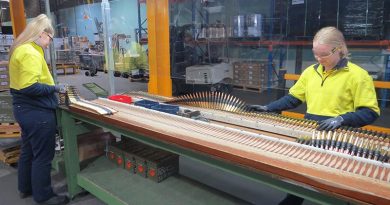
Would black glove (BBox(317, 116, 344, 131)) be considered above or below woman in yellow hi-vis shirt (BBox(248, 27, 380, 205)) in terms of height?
below

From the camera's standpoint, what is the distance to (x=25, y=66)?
92.1 inches

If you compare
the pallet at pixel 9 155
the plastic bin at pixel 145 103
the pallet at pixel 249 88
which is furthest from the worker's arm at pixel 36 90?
the pallet at pixel 249 88

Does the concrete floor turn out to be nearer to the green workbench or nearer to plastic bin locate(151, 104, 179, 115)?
the green workbench

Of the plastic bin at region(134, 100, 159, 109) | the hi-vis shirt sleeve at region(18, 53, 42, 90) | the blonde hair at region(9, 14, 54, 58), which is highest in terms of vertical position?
the blonde hair at region(9, 14, 54, 58)

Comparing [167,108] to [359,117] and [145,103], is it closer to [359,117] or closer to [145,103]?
[145,103]

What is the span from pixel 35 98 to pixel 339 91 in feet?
7.55

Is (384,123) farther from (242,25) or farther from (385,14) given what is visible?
(242,25)

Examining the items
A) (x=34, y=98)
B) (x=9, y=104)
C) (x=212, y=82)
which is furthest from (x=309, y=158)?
(x=212, y=82)

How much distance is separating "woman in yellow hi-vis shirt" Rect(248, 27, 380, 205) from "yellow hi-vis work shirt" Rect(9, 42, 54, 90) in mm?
2070

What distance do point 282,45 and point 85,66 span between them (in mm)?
7006

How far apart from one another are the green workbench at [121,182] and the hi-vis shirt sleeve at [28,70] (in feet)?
1.21

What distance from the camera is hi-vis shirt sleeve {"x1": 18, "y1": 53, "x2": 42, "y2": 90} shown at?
2334mm

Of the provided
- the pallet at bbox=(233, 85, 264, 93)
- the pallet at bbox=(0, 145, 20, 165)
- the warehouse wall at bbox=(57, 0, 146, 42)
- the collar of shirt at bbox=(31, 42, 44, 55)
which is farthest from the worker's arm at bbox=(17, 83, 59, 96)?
the warehouse wall at bbox=(57, 0, 146, 42)

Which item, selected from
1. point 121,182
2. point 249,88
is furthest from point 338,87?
point 249,88
